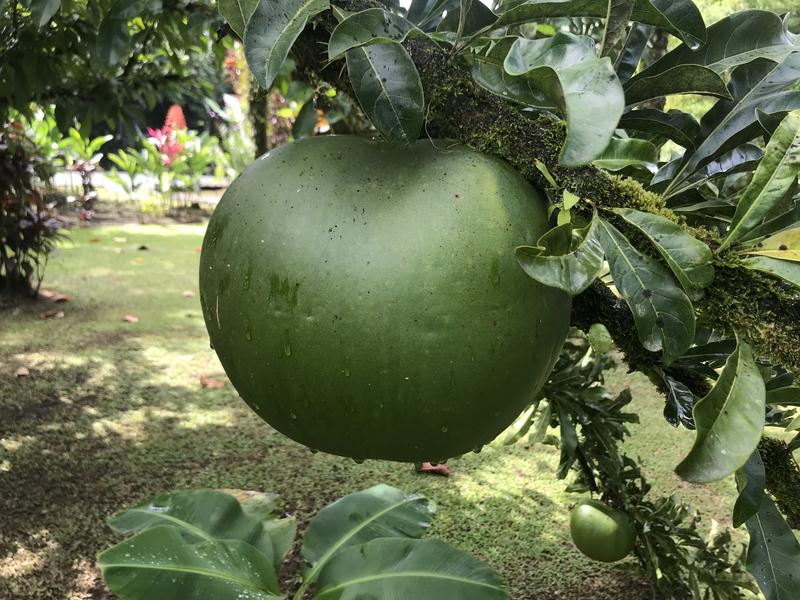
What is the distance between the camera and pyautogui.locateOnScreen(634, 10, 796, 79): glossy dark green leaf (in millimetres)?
745

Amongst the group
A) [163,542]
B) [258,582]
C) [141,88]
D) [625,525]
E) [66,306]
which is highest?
[141,88]

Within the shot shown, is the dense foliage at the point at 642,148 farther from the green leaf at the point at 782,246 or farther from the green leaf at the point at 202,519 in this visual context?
the green leaf at the point at 202,519

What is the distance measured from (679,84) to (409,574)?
0.79 meters

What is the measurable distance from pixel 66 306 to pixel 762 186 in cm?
421

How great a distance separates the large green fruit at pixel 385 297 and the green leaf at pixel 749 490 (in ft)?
0.74

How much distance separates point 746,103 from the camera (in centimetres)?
78

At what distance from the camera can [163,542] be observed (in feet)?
3.48

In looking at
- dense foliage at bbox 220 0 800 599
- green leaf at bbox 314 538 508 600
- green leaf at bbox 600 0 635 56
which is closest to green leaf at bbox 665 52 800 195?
dense foliage at bbox 220 0 800 599

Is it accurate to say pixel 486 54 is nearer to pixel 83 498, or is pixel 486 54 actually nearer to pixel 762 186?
pixel 762 186

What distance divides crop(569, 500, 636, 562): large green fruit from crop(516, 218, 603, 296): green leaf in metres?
1.04

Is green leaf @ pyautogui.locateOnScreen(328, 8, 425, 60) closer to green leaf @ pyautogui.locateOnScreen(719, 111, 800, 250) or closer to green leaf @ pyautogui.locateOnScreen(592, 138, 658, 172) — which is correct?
green leaf @ pyautogui.locateOnScreen(592, 138, 658, 172)

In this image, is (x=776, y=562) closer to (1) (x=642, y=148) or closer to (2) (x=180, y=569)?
(1) (x=642, y=148)

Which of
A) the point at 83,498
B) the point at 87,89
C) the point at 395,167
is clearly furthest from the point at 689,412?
the point at 87,89

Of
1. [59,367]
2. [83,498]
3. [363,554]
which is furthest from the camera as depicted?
[59,367]
